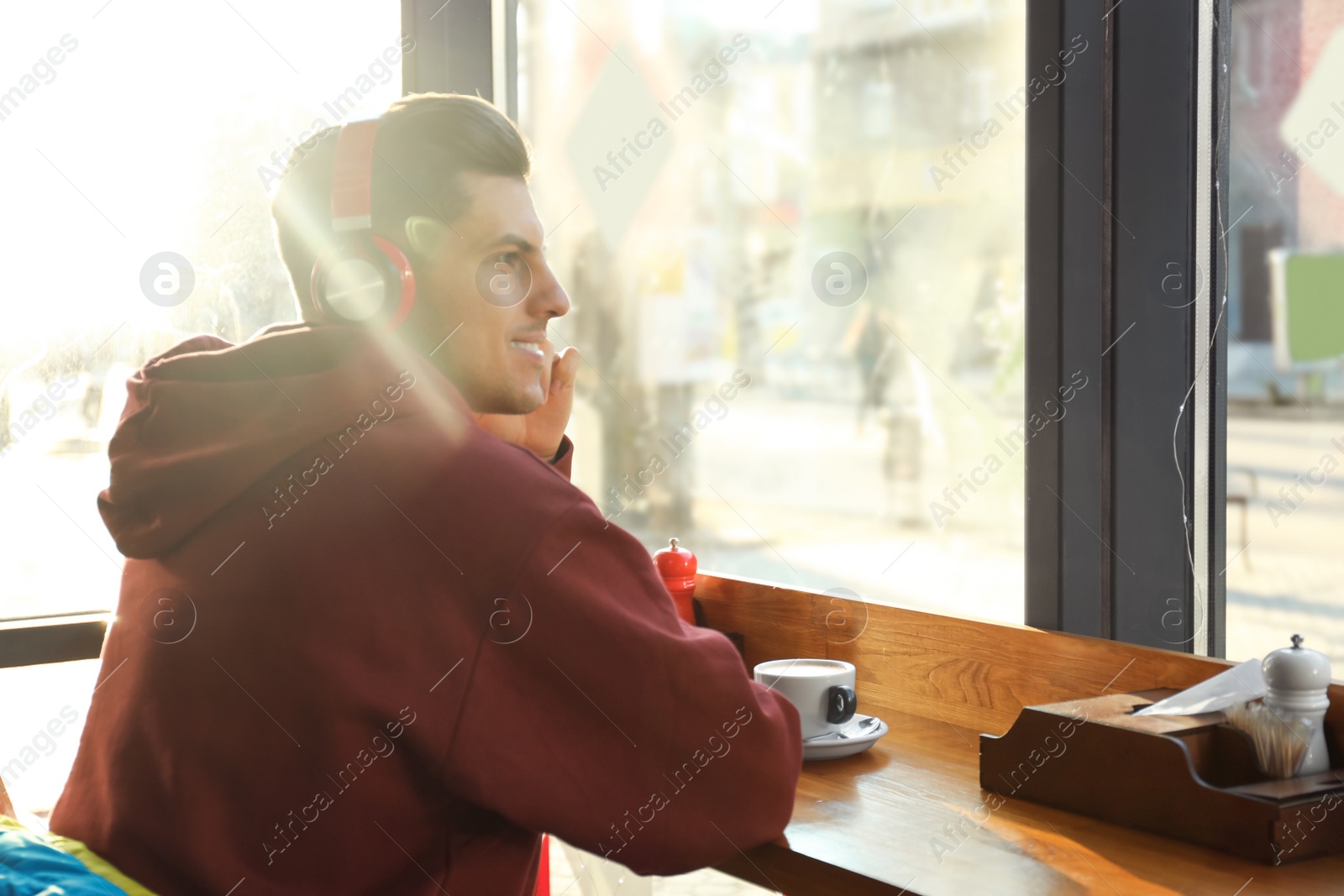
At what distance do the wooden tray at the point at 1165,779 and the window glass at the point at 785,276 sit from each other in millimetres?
1650

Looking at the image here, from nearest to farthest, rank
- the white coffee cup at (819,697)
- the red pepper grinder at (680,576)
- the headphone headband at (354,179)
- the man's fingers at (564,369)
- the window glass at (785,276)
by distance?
1. the headphone headband at (354,179)
2. the white coffee cup at (819,697)
3. the man's fingers at (564,369)
4. the red pepper grinder at (680,576)
5. the window glass at (785,276)

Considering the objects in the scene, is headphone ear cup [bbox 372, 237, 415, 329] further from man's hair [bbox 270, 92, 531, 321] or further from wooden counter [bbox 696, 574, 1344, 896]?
wooden counter [bbox 696, 574, 1344, 896]

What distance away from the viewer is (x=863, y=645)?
1604 mm

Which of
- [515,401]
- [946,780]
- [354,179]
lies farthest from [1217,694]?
[354,179]

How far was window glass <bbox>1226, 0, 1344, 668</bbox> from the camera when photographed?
1.63 m

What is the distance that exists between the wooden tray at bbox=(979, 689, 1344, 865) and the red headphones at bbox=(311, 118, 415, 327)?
2.51 ft

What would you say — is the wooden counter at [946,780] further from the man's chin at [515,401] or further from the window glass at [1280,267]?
the man's chin at [515,401]

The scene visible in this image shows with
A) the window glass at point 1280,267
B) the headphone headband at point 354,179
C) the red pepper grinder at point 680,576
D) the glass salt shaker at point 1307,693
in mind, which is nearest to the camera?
the glass salt shaker at point 1307,693

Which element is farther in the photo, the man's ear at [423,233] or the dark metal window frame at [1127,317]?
the dark metal window frame at [1127,317]

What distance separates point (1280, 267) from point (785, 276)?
2953 mm

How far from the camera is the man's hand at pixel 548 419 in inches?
55.9

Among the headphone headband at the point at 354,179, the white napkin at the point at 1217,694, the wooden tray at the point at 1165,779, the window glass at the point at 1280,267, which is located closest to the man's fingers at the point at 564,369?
the headphone headband at the point at 354,179

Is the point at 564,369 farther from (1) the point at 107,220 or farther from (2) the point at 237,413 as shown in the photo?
(1) the point at 107,220

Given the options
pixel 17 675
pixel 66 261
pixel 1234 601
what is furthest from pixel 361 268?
pixel 1234 601
